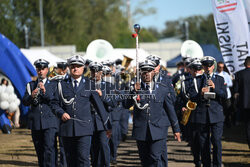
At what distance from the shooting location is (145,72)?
26.1ft

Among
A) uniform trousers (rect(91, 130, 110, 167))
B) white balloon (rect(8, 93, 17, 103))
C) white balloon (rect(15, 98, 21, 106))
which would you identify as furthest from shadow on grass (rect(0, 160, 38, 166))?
white balloon (rect(15, 98, 21, 106))

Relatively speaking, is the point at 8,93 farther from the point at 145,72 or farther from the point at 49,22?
the point at 49,22

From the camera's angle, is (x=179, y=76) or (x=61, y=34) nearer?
(x=179, y=76)

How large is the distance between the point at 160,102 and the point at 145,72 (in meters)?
0.51

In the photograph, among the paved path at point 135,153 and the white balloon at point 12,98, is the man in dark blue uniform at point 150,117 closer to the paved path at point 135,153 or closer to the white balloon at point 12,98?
the paved path at point 135,153

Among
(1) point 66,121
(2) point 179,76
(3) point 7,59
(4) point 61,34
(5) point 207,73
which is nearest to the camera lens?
(1) point 66,121

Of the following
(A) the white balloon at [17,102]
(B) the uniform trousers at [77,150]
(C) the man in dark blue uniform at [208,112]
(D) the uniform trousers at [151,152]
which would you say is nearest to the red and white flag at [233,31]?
(C) the man in dark blue uniform at [208,112]

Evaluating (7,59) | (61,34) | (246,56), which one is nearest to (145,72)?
(246,56)

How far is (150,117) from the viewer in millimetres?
7910

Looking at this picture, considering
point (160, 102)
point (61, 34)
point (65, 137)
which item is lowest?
point (65, 137)

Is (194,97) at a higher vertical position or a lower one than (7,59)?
lower

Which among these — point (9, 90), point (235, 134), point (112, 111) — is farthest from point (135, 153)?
point (9, 90)

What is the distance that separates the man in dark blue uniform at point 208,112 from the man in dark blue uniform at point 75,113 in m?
2.37

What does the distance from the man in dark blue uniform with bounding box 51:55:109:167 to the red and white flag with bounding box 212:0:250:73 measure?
4.07 m
